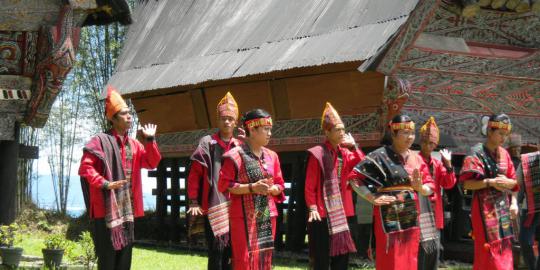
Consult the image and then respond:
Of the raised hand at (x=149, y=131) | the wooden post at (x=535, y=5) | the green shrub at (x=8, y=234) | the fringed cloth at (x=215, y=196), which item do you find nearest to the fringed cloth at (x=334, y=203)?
the fringed cloth at (x=215, y=196)

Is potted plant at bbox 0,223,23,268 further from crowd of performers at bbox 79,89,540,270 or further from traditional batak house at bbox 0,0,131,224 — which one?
crowd of performers at bbox 79,89,540,270

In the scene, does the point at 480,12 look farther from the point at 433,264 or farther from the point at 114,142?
the point at 114,142

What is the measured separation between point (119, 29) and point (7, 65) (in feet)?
41.3

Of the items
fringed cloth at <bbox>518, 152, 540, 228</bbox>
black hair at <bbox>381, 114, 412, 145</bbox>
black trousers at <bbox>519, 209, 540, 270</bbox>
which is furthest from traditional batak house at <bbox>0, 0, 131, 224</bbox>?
black trousers at <bbox>519, 209, 540, 270</bbox>

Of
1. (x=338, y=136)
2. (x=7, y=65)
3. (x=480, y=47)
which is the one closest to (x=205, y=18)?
(x=480, y=47)

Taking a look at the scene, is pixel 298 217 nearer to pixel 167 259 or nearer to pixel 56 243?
pixel 167 259

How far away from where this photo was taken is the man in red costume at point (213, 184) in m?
7.68

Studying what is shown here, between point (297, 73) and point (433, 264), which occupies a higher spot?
point (297, 73)

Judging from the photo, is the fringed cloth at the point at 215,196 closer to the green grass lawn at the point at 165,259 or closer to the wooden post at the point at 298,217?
the green grass lawn at the point at 165,259

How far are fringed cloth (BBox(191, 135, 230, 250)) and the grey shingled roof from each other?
329cm

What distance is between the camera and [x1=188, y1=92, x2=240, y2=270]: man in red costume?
25.2 feet

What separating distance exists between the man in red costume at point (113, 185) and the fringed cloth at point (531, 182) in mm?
3899

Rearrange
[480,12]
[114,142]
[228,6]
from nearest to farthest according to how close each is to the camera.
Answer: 1. [114,142]
2. [480,12]
3. [228,6]

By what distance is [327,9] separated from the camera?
12930mm
